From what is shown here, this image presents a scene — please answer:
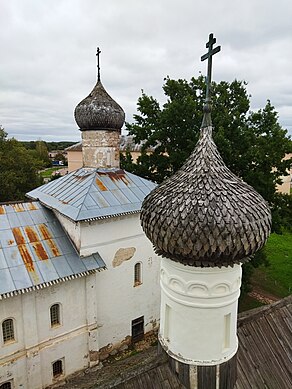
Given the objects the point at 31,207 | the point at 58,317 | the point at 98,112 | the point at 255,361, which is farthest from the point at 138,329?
the point at 98,112

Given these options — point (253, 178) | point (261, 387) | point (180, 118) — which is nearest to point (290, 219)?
point (253, 178)

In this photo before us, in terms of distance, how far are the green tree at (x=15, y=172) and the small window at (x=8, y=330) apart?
16.7m

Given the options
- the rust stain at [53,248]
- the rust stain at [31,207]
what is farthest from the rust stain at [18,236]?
the rust stain at [31,207]

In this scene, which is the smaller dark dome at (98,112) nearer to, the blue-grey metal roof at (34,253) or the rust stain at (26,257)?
the blue-grey metal roof at (34,253)

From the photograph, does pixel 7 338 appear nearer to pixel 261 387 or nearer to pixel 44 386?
Answer: pixel 44 386

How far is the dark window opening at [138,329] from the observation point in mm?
11337

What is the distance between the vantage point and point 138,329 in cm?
1150

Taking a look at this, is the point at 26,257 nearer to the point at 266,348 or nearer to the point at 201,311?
the point at 201,311

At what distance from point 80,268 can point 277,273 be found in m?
13.5

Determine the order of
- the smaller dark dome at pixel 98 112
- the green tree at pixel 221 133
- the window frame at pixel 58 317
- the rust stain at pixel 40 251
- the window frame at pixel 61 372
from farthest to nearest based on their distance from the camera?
the green tree at pixel 221 133, the smaller dark dome at pixel 98 112, the window frame at pixel 61 372, the window frame at pixel 58 317, the rust stain at pixel 40 251

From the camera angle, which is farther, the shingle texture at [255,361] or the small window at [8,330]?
the small window at [8,330]

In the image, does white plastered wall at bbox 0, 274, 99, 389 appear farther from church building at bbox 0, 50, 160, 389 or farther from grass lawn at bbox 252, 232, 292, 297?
grass lawn at bbox 252, 232, 292, 297

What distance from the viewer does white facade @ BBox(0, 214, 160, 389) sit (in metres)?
8.38

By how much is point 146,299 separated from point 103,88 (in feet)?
25.6
